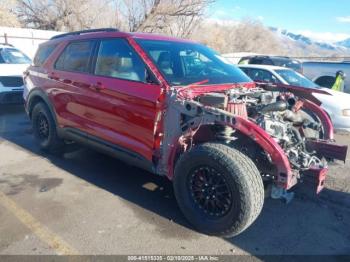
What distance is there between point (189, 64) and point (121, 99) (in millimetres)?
970

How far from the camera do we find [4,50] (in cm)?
988

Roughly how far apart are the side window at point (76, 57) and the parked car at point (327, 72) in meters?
9.96

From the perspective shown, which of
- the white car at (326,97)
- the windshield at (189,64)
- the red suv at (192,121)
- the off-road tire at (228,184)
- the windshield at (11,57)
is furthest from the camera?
the windshield at (11,57)

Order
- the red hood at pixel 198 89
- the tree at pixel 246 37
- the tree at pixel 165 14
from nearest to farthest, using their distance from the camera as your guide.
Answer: the red hood at pixel 198 89 → the tree at pixel 165 14 → the tree at pixel 246 37

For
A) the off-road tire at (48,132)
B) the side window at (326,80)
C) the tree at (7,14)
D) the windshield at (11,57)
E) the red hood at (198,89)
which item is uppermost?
the tree at (7,14)

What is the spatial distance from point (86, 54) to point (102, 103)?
2.71 ft

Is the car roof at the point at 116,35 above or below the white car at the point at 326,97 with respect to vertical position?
above

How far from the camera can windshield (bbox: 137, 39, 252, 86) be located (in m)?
3.86

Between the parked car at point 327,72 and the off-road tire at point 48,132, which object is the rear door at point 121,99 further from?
the parked car at point 327,72

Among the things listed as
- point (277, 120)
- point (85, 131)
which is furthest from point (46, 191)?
point (277, 120)

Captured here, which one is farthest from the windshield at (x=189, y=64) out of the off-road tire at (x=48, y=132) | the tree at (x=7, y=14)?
the tree at (x=7, y=14)

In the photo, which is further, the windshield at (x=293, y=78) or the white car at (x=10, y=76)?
the white car at (x=10, y=76)

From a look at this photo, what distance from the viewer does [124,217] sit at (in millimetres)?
3652

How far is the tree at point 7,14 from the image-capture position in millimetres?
20469
